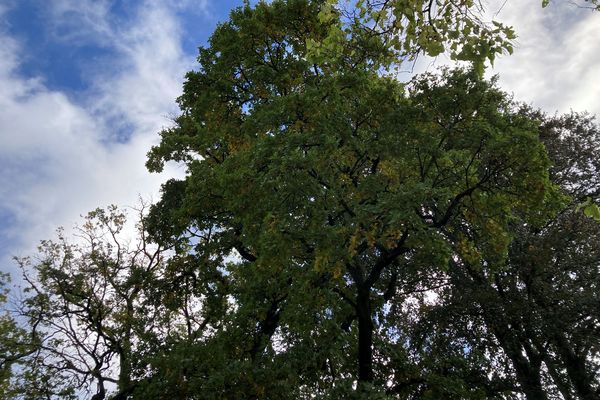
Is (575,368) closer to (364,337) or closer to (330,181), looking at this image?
(364,337)

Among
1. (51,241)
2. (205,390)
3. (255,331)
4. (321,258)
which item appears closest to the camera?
(321,258)

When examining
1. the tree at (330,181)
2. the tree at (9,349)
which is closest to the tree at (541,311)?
the tree at (330,181)

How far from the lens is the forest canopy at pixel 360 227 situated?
7969 mm

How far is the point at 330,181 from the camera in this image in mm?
8672

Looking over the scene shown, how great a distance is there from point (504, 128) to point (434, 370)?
6571 mm

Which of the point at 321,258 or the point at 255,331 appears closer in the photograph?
the point at 321,258

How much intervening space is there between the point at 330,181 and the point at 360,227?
141cm

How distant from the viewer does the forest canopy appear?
797 centimetres

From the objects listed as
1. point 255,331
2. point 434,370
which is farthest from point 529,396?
point 255,331

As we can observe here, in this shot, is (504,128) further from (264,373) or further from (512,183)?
(264,373)

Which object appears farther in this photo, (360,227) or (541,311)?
(541,311)

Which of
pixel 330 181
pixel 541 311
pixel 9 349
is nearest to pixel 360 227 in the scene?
pixel 330 181

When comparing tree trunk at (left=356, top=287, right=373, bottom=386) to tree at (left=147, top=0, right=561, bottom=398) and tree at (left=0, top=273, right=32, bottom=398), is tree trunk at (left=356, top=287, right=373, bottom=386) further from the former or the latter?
tree at (left=0, top=273, right=32, bottom=398)

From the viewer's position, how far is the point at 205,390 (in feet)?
27.9
